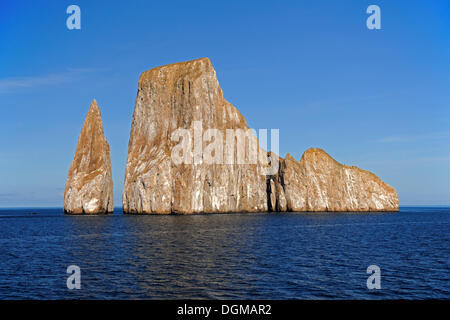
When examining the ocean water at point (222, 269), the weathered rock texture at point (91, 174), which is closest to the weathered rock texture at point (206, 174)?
the weathered rock texture at point (91, 174)

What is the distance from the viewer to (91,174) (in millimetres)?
127438

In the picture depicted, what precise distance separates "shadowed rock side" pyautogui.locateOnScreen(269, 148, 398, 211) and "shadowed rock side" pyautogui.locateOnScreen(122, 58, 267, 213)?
12.9 metres

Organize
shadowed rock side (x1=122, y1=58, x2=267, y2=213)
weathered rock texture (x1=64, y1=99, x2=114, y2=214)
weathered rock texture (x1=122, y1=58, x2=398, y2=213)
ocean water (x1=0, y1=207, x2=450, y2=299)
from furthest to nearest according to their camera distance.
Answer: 1. weathered rock texture (x1=64, y1=99, x2=114, y2=214)
2. weathered rock texture (x1=122, y1=58, x2=398, y2=213)
3. shadowed rock side (x1=122, y1=58, x2=267, y2=213)
4. ocean water (x1=0, y1=207, x2=450, y2=299)

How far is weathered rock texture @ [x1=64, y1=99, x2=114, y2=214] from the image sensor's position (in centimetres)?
12519

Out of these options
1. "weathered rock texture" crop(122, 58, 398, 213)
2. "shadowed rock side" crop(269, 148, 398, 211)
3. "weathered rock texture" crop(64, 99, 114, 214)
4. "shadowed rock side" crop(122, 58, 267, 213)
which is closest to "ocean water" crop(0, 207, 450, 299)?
"shadowed rock side" crop(122, 58, 267, 213)

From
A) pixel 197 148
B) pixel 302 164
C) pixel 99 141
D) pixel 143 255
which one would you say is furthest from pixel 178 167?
pixel 143 255

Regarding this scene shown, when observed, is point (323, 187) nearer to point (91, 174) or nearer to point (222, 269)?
point (91, 174)

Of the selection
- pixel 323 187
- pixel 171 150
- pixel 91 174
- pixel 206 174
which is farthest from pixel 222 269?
pixel 323 187

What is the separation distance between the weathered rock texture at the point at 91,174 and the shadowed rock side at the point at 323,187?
6695 cm

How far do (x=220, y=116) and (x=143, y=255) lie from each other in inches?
4283

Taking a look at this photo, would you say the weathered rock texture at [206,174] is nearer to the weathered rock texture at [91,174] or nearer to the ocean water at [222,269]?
the weathered rock texture at [91,174]

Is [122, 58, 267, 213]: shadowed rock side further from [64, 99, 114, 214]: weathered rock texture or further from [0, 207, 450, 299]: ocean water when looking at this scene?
[0, 207, 450, 299]: ocean water

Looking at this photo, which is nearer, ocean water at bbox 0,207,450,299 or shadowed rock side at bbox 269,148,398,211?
ocean water at bbox 0,207,450,299

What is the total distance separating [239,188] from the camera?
5915 inches
